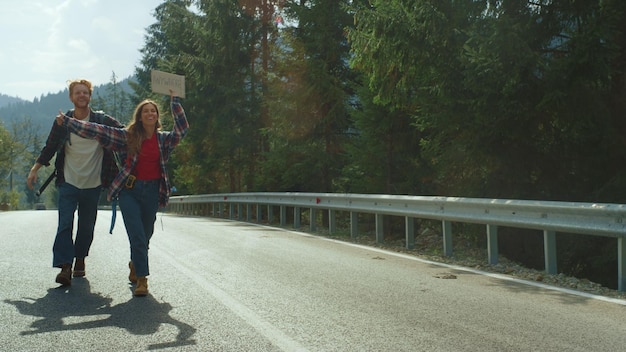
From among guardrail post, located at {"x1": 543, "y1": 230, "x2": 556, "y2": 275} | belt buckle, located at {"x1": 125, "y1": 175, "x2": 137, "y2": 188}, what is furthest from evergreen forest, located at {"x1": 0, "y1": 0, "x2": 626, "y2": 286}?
belt buckle, located at {"x1": 125, "y1": 175, "x2": 137, "y2": 188}

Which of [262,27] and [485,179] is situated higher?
[262,27]

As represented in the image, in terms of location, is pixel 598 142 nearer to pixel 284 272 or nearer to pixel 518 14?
pixel 518 14

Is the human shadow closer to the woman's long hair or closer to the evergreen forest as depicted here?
the woman's long hair

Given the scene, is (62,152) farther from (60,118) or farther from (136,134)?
(136,134)

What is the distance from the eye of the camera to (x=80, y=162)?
604 centimetres

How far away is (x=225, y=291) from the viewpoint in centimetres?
566

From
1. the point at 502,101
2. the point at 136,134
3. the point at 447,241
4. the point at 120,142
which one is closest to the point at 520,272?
the point at 447,241

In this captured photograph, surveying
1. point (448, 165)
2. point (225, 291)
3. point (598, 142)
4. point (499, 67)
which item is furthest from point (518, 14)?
point (225, 291)

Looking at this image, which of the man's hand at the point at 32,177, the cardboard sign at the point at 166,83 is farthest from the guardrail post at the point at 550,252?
the man's hand at the point at 32,177

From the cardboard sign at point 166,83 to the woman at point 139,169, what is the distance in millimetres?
191

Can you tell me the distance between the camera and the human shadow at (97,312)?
4.26 metres

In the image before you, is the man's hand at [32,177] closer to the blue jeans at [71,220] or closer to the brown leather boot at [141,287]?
the blue jeans at [71,220]

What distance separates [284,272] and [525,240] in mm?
6070

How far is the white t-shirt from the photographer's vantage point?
601 centimetres
